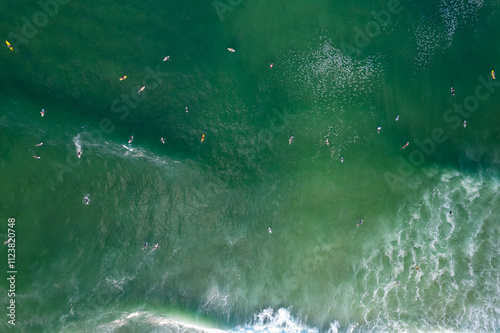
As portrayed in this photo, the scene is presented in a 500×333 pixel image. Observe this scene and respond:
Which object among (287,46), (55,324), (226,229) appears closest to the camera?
(55,324)

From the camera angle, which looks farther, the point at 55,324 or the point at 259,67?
the point at 259,67

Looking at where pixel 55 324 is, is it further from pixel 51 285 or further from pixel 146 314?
pixel 146 314

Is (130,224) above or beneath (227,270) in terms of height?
above

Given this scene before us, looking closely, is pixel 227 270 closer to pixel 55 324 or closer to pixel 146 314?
pixel 146 314

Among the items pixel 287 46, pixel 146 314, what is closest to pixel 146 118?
pixel 287 46

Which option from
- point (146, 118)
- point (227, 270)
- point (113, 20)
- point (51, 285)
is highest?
point (113, 20)

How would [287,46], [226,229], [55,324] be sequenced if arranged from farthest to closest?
[287,46] < [226,229] < [55,324]

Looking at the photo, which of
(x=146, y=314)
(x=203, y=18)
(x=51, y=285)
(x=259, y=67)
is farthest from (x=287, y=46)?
(x=51, y=285)
